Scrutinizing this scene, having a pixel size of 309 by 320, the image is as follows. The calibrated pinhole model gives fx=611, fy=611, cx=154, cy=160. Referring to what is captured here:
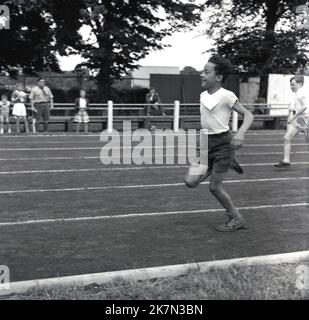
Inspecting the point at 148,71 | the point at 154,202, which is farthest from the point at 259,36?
the point at 154,202

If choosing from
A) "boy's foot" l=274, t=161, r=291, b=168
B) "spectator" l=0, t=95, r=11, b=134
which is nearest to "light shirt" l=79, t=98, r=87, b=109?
"spectator" l=0, t=95, r=11, b=134

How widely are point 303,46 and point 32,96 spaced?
64.2ft

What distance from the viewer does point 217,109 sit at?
22.5 ft

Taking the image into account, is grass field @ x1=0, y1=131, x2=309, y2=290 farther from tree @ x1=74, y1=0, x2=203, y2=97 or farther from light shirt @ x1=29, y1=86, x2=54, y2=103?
tree @ x1=74, y1=0, x2=203, y2=97

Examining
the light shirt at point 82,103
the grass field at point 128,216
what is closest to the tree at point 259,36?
the light shirt at point 82,103

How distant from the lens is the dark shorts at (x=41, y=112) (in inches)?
792

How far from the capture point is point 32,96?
20.1 m

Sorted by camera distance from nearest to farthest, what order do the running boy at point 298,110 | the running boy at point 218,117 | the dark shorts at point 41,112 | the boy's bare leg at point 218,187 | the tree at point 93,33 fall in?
the running boy at point 218,117, the boy's bare leg at point 218,187, the running boy at point 298,110, the dark shorts at point 41,112, the tree at point 93,33

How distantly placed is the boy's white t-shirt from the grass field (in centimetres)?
123

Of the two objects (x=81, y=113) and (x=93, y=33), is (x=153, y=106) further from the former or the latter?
(x=93, y=33)

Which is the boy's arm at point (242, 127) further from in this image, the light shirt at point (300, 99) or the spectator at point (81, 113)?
the spectator at point (81, 113)

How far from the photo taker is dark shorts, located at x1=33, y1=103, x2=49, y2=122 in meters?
20.1

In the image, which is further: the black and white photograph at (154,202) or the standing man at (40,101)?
the standing man at (40,101)
